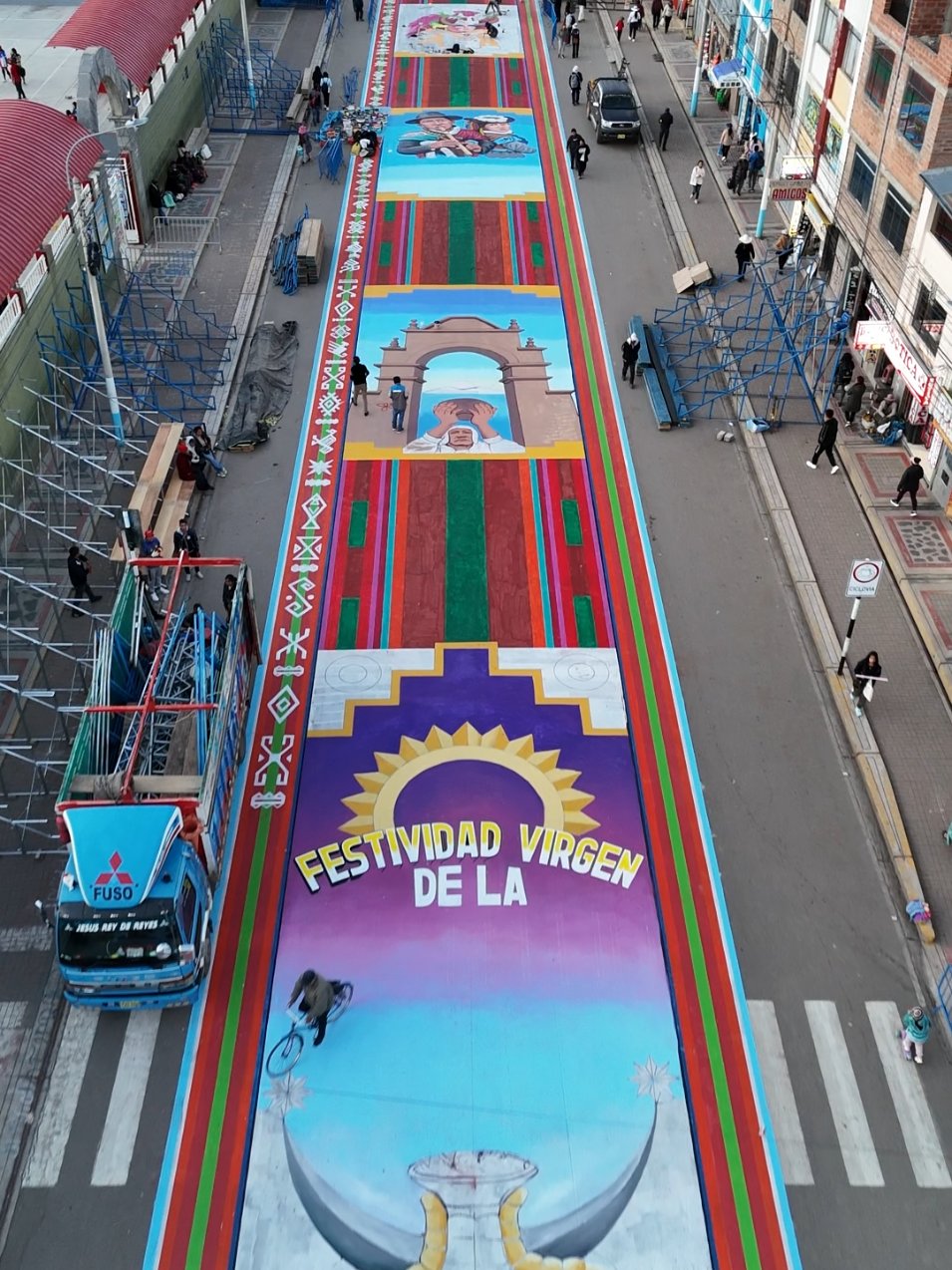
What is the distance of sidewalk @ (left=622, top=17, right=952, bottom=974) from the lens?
811 inches

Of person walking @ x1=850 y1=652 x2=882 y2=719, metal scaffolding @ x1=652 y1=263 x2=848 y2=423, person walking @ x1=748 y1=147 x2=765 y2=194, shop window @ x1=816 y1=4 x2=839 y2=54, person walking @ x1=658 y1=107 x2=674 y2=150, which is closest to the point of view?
person walking @ x1=850 y1=652 x2=882 y2=719

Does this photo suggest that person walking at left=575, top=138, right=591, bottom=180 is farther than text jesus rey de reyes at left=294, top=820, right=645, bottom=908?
Yes

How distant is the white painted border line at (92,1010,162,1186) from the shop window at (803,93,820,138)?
3286 cm

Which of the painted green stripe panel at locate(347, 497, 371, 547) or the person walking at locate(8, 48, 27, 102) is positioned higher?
the person walking at locate(8, 48, 27, 102)

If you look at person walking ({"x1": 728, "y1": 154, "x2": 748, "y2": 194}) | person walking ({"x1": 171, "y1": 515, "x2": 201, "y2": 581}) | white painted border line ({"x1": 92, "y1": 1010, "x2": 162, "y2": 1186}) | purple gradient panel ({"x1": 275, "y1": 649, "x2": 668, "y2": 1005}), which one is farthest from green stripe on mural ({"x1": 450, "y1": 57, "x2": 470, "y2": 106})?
white painted border line ({"x1": 92, "y1": 1010, "x2": 162, "y2": 1186})

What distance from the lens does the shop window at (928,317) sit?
2723cm

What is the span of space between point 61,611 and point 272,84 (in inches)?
1359

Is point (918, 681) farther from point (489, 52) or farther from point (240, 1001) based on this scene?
point (489, 52)

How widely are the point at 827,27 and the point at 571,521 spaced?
2005 cm

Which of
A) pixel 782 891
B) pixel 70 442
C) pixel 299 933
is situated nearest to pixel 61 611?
pixel 70 442

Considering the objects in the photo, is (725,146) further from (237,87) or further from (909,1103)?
(909,1103)

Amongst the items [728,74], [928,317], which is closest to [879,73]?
[928,317]

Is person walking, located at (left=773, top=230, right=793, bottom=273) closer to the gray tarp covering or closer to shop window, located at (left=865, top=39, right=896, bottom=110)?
shop window, located at (left=865, top=39, right=896, bottom=110)

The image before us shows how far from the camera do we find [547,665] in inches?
917
